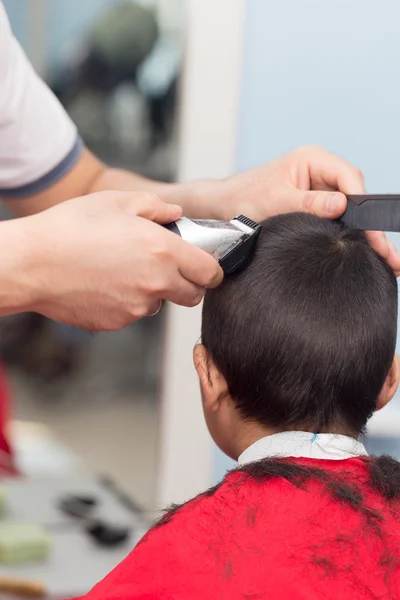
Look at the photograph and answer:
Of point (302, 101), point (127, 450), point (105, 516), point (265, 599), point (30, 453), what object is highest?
point (302, 101)

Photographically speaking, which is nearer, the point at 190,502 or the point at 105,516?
the point at 190,502

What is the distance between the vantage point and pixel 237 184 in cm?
99

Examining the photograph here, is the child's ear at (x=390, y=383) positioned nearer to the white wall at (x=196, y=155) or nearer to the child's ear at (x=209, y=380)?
the child's ear at (x=209, y=380)

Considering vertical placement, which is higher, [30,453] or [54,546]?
[54,546]

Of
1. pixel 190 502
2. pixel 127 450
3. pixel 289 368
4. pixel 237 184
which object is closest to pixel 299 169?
pixel 237 184

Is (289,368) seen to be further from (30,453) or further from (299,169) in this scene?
(30,453)

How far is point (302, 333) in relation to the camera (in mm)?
748

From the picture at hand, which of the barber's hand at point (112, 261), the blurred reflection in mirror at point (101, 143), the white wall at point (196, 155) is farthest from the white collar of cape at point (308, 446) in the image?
the blurred reflection in mirror at point (101, 143)

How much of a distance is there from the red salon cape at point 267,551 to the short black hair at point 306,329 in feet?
0.29

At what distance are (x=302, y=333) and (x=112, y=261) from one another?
183mm

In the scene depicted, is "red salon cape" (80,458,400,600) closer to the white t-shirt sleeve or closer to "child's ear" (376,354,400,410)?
"child's ear" (376,354,400,410)

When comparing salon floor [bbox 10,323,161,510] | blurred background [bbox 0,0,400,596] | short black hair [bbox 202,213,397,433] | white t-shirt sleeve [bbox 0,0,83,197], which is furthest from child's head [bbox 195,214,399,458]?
salon floor [bbox 10,323,161,510]

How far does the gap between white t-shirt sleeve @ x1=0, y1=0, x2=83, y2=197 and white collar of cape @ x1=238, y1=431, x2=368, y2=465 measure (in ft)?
1.82

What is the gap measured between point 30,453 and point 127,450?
935 millimetres
